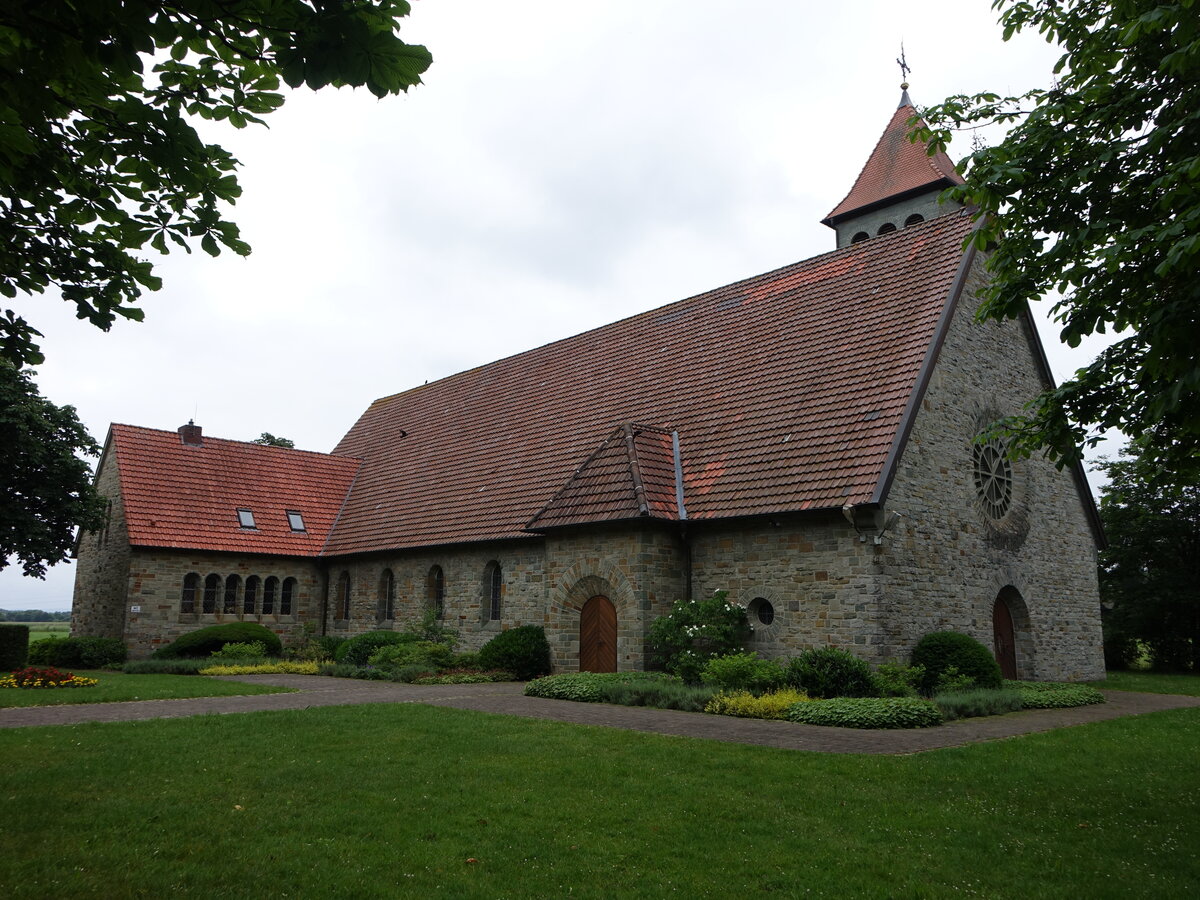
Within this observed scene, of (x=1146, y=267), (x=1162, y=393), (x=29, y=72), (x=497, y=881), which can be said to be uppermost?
(x=1146, y=267)

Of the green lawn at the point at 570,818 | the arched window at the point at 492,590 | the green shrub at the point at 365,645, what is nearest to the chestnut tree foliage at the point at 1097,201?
the green lawn at the point at 570,818

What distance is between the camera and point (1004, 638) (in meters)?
18.1

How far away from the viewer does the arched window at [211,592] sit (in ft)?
82.8

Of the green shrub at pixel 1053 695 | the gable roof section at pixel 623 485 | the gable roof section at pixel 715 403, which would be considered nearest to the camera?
the green shrub at pixel 1053 695

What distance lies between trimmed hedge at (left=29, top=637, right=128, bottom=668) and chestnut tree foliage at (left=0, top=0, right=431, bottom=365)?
19308 millimetres

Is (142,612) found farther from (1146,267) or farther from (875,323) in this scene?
(1146,267)

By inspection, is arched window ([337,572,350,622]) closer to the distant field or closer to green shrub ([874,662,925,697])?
the distant field

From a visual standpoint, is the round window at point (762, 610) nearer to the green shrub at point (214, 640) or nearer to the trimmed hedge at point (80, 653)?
the green shrub at point (214, 640)

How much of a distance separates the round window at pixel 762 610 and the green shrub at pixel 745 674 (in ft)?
5.45

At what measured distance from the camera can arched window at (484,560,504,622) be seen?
21328 millimetres

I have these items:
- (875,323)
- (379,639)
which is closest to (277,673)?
(379,639)

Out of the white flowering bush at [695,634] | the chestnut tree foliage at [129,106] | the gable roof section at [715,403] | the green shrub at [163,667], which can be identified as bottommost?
the green shrub at [163,667]

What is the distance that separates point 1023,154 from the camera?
7824 millimetres

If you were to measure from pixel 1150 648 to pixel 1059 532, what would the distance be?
12406mm
